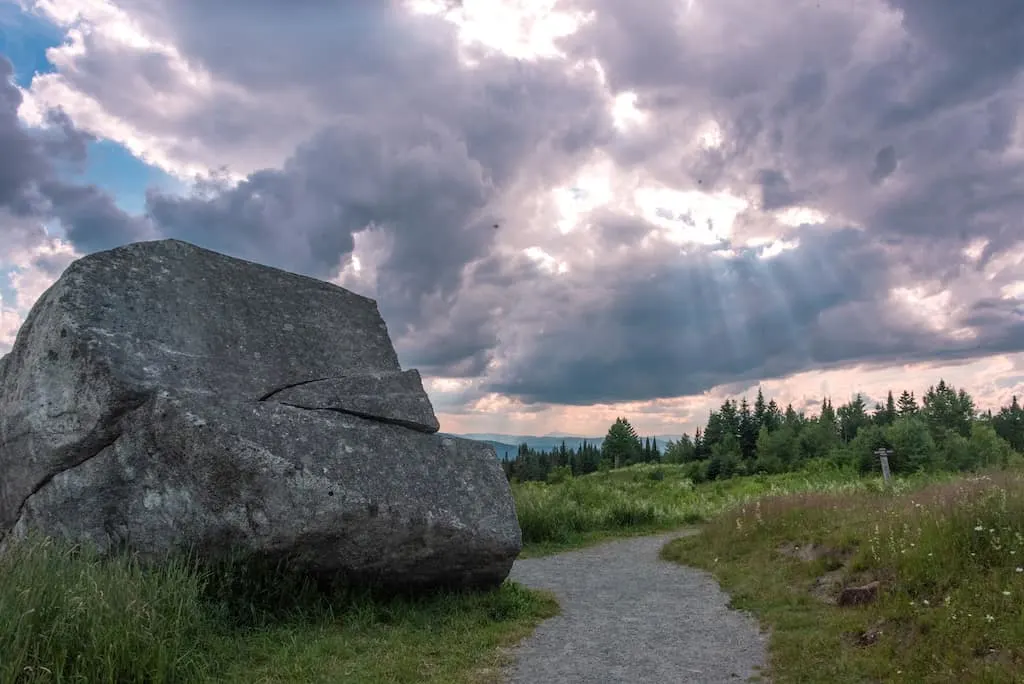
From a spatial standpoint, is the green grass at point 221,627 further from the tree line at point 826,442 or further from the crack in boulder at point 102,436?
the tree line at point 826,442

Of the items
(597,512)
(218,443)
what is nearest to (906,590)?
(218,443)

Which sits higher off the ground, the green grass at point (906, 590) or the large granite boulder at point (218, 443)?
the large granite boulder at point (218, 443)

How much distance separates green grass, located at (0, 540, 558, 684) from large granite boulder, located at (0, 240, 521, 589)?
0.39 m

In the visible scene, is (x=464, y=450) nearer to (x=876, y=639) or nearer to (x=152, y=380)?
(x=152, y=380)

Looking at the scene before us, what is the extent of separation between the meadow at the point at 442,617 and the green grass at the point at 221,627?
2 cm

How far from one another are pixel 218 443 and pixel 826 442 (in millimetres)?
44177

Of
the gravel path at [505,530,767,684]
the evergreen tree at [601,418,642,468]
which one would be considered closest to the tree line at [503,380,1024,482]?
the evergreen tree at [601,418,642,468]

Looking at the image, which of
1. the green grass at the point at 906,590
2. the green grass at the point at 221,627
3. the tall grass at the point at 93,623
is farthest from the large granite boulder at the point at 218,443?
the green grass at the point at 906,590

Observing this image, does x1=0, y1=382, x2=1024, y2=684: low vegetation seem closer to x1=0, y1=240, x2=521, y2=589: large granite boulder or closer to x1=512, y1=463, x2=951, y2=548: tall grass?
x1=0, y1=240, x2=521, y2=589: large granite boulder

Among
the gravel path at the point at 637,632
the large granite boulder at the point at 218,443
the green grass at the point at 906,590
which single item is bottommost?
the gravel path at the point at 637,632

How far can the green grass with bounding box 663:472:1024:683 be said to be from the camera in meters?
6.54

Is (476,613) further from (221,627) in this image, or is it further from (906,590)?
(906,590)

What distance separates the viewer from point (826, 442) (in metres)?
45.2

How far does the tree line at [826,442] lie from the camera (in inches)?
1342
